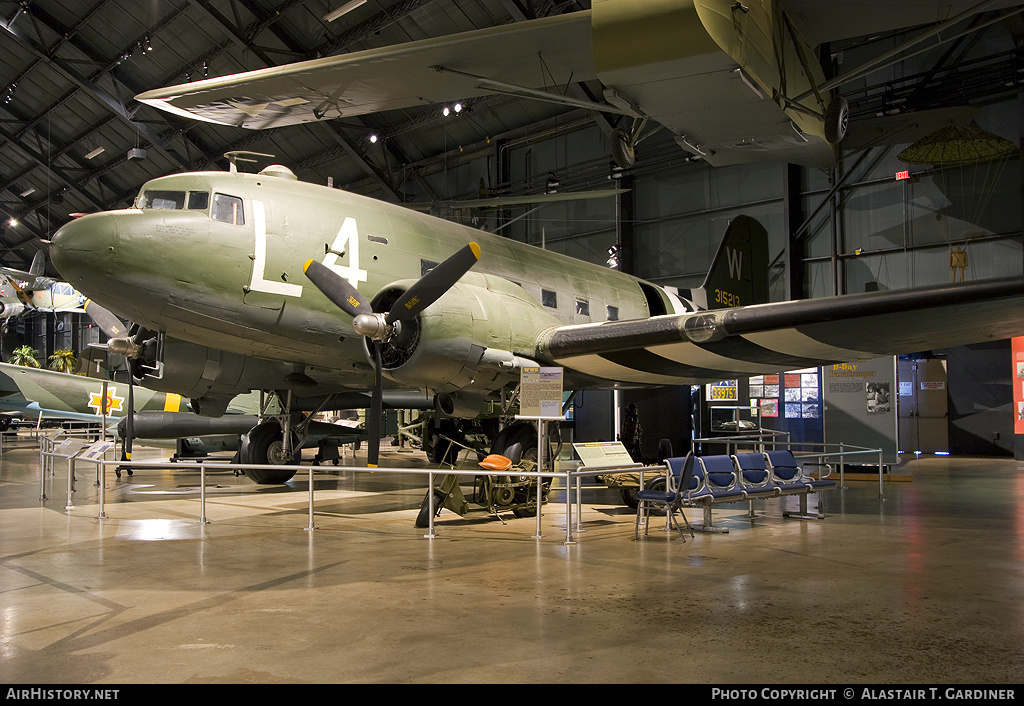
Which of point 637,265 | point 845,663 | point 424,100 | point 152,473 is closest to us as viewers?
point 845,663

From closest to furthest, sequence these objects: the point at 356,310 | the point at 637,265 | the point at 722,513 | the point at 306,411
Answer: the point at 356,310
the point at 722,513
the point at 306,411
the point at 637,265

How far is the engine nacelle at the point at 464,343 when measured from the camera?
957cm

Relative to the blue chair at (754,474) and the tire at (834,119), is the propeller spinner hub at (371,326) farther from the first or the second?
the tire at (834,119)

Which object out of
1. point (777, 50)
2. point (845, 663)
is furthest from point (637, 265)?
point (845, 663)

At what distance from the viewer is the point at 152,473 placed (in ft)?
60.4

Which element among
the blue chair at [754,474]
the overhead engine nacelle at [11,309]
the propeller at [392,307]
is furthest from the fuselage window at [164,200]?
the overhead engine nacelle at [11,309]

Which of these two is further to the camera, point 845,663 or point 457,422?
point 457,422

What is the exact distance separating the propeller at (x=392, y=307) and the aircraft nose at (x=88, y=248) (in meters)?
2.54

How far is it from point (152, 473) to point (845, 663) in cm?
1799

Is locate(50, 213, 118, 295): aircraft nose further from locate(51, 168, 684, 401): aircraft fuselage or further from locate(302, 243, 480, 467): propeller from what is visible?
locate(302, 243, 480, 467): propeller

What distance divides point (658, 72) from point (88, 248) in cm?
755

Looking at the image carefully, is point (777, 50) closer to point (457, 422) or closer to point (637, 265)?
point (457, 422)

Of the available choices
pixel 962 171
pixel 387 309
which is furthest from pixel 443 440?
pixel 962 171

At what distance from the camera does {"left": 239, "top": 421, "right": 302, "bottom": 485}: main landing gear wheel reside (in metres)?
13.8
